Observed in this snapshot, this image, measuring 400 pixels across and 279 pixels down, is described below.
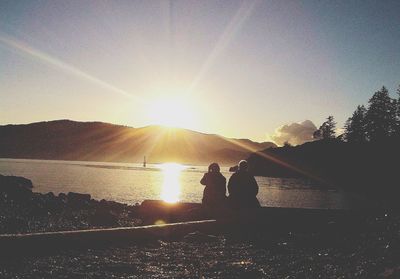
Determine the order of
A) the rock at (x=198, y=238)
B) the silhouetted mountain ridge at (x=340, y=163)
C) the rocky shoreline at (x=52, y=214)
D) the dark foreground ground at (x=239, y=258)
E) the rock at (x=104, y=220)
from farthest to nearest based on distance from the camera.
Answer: the silhouetted mountain ridge at (x=340, y=163)
the rock at (x=104, y=220)
the rocky shoreline at (x=52, y=214)
the rock at (x=198, y=238)
the dark foreground ground at (x=239, y=258)

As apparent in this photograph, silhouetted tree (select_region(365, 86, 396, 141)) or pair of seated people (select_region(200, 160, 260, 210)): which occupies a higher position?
Answer: silhouetted tree (select_region(365, 86, 396, 141))

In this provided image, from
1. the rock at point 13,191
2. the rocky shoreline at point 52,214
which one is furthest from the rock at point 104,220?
the rock at point 13,191

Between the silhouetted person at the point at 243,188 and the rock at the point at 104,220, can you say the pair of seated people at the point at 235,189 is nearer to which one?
the silhouetted person at the point at 243,188

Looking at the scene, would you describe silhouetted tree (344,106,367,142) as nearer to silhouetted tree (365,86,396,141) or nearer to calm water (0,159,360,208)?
silhouetted tree (365,86,396,141)

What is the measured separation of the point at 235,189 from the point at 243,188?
0.32 metres

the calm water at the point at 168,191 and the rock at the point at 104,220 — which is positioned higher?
the rock at the point at 104,220

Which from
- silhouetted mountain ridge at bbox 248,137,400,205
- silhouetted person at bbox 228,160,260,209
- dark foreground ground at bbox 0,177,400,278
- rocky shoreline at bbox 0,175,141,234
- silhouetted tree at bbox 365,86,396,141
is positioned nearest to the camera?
dark foreground ground at bbox 0,177,400,278

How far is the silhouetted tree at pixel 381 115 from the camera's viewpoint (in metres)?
111

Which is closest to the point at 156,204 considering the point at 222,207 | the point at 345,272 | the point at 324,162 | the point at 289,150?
the point at 222,207

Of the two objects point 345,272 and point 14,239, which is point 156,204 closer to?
point 14,239

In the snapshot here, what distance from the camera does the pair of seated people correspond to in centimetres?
1445

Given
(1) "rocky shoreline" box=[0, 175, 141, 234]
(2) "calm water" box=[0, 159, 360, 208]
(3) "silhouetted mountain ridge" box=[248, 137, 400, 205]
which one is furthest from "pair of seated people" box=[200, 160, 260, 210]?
(3) "silhouetted mountain ridge" box=[248, 137, 400, 205]

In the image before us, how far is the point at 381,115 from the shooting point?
112000mm

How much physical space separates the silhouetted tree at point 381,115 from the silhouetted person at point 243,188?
350ft
